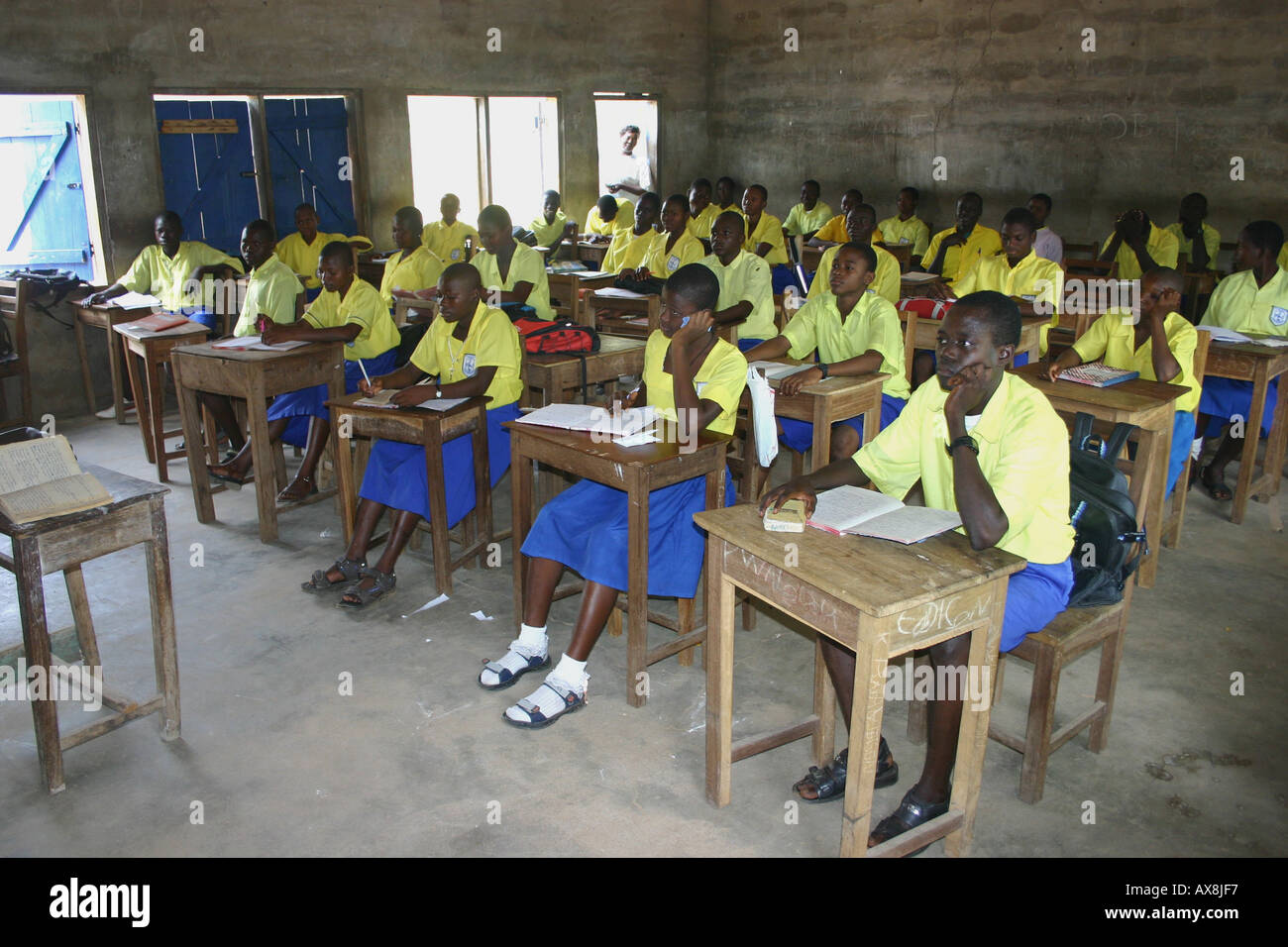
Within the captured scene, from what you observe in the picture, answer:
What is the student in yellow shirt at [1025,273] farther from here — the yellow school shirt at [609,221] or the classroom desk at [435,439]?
the yellow school shirt at [609,221]

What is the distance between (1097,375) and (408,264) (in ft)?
13.8

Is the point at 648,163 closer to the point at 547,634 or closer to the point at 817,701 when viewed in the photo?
the point at 547,634

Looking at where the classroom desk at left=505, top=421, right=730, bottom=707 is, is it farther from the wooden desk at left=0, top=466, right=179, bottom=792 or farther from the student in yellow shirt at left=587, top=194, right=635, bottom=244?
the student in yellow shirt at left=587, top=194, right=635, bottom=244

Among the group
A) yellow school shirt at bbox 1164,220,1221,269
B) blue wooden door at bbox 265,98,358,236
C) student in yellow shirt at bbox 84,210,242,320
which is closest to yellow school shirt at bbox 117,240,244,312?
student in yellow shirt at bbox 84,210,242,320

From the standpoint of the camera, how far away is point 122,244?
297 inches

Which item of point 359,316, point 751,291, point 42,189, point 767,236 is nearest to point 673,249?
point 751,291

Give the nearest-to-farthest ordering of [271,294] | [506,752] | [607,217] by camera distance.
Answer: [506,752] < [271,294] < [607,217]

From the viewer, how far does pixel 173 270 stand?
6.44 m

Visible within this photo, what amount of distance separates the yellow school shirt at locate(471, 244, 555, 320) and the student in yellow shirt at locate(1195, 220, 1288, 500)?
3.46 metres

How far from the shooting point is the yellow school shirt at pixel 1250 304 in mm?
4910

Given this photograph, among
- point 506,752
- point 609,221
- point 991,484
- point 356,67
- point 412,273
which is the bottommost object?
point 506,752

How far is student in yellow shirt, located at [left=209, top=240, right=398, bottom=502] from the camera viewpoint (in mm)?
4824

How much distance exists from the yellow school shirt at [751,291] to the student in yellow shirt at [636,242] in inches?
67.4

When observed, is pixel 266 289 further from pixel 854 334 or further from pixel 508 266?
pixel 854 334
